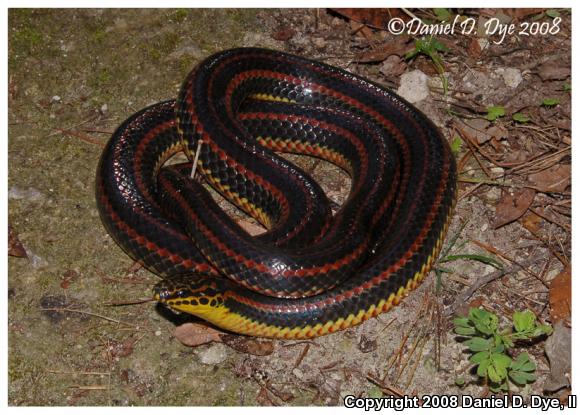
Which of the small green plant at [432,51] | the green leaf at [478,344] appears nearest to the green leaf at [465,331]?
the green leaf at [478,344]

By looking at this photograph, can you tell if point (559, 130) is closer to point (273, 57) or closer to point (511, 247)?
point (511, 247)

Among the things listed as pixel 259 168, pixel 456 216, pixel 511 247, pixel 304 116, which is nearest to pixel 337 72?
pixel 304 116

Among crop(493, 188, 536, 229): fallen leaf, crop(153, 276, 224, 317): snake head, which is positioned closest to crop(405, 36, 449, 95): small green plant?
crop(493, 188, 536, 229): fallen leaf

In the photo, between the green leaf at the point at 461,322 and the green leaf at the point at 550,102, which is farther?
the green leaf at the point at 550,102

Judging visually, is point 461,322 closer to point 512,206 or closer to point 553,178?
point 512,206

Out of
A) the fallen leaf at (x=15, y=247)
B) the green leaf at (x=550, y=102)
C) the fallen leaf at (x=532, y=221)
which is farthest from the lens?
the green leaf at (x=550, y=102)

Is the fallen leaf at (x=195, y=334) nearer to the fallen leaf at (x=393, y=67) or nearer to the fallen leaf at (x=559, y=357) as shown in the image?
the fallen leaf at (x=559, y=357)
